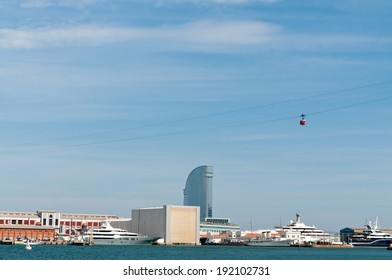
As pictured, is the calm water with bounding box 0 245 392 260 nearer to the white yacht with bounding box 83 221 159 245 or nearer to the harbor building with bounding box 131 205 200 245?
the harbor building with bounding box 131 205 200 245

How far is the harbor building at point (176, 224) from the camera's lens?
565 feet

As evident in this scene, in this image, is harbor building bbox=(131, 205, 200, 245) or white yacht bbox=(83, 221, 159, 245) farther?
white yacht bbox=(83, 221, 159, 245)

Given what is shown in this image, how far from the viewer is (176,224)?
572 feet

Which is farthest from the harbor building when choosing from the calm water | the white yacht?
the calm water

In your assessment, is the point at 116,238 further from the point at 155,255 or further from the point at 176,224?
the point at 155,255

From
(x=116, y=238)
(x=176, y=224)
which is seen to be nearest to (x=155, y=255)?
(x=176, y=224)

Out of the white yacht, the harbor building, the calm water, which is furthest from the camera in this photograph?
the white yacht

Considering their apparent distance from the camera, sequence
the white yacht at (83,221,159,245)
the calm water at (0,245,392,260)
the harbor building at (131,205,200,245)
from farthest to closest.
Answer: the white yacht at (83,221,159,245) < the harbor building at (131,205,200,245) < the calm water at (0,245,392,260)

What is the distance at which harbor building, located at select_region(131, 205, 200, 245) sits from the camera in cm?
17225

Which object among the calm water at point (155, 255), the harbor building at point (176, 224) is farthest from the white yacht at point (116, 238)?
the calm water at point (155, 255)

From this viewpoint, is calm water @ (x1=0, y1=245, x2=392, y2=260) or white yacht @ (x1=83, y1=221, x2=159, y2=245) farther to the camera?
white yacht @ (x1=83, y1=221, x2=159, y2=245)

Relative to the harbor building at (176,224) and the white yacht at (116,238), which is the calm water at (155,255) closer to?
the harbor building at (176,224)

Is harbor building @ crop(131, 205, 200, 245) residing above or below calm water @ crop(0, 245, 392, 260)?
above
